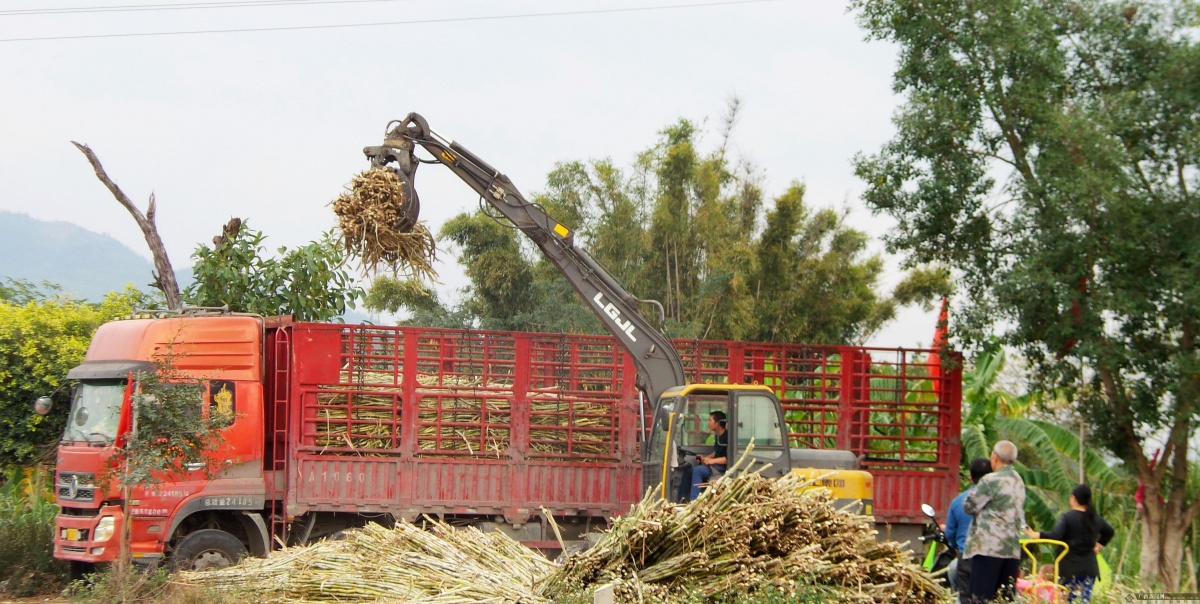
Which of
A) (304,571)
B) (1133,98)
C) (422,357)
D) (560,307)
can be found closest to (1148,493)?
(1133,98)

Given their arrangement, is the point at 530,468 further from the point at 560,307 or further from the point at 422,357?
the point at 560,307

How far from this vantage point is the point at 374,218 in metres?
12.1

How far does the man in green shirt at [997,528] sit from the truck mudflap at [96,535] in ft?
25.6

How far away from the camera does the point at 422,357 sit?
1259 centimetres

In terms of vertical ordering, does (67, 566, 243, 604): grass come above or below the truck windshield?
below

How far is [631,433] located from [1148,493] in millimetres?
6378

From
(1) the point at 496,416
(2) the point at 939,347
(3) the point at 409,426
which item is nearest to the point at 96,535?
(3) the point at 409,426

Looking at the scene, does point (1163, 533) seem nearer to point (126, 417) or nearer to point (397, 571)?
point (397, 571)

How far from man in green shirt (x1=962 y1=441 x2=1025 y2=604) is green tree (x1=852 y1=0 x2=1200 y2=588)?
4.17 meters

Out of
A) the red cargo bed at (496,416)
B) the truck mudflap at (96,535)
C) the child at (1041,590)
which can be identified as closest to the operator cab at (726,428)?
the red cargo bed at (496,416)

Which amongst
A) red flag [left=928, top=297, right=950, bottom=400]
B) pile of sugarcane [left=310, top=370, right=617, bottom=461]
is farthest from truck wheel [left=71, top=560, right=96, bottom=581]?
red flag [left=928, top=297, right=950, bottom=400]

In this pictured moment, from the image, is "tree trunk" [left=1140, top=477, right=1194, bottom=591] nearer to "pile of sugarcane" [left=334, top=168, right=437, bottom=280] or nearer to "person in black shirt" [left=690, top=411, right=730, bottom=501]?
"person in black shirt" [left=690, top=411, right=730, bottom=501]

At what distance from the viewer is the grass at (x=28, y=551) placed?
12398 mm

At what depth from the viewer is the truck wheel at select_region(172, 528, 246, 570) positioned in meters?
11.5
